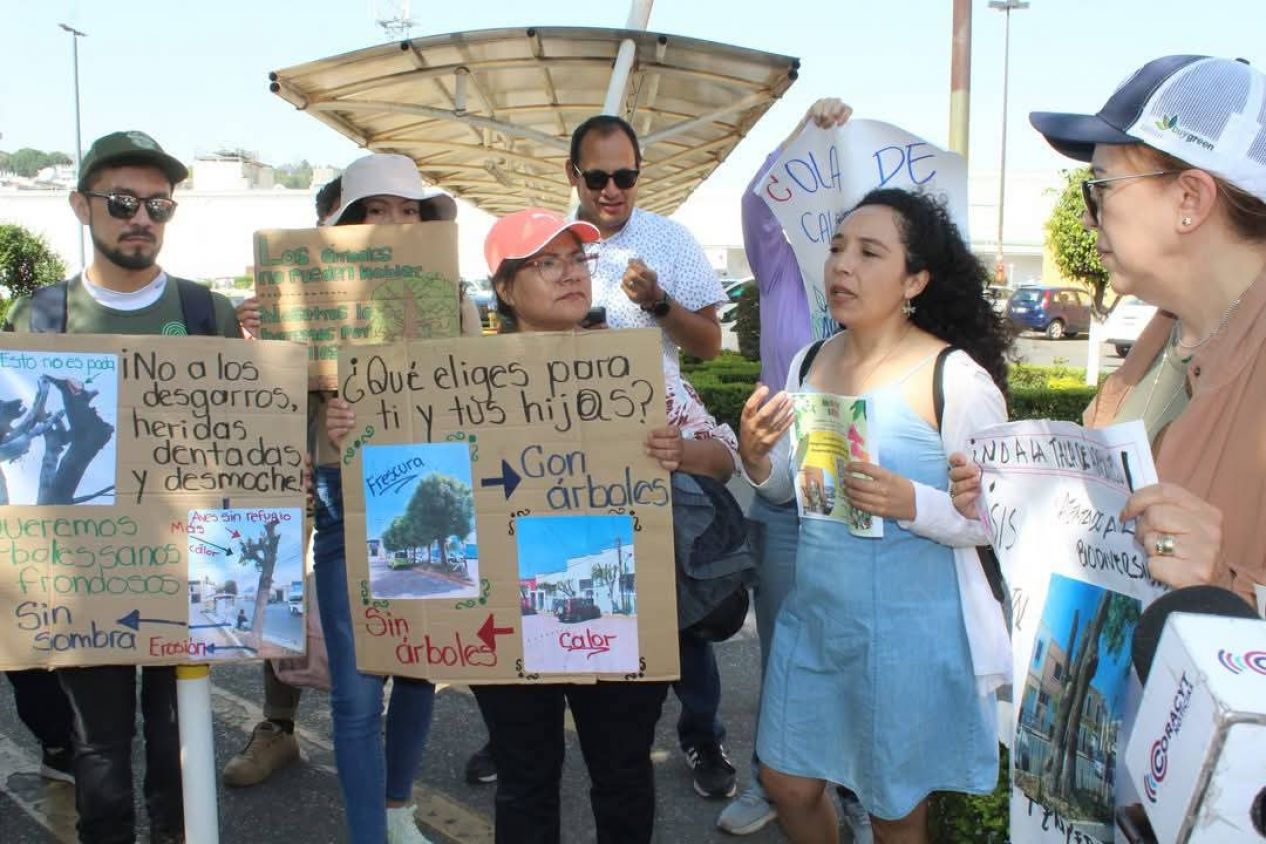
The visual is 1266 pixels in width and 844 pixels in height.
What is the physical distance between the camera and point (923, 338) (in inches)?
102

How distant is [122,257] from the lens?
2.99 m

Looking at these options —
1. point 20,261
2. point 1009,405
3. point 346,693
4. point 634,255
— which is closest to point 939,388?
point 634,255

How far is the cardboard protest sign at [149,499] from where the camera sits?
2.61m

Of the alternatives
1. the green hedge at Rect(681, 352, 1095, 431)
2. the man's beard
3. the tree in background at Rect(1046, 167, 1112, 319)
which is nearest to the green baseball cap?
the man's beard

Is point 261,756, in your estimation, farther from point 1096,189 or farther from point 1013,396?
point 1013,396

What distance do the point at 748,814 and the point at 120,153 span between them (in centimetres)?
283

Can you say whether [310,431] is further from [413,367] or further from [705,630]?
[705,630]

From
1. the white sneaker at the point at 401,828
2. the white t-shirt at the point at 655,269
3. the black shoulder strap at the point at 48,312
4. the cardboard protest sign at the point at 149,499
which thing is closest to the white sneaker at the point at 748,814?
the white sneaker at the point at 401,828

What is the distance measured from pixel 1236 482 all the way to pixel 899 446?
970mm

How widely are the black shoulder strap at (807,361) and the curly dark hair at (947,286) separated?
1.03 feet

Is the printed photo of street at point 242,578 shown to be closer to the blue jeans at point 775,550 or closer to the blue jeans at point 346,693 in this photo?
the blue jeans at point 346,693

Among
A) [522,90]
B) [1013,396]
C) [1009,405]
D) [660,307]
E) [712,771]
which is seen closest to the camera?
[660,307]

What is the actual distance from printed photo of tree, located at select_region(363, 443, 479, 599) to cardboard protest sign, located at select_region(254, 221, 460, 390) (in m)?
0.46

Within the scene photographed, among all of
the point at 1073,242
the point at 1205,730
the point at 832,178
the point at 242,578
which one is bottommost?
the point at 242,578
